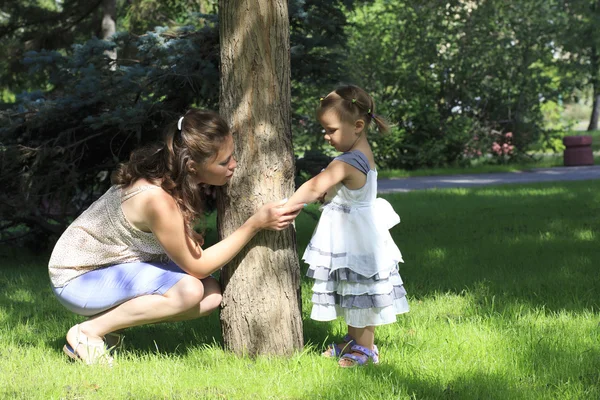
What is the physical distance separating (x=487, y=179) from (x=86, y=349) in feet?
38.2

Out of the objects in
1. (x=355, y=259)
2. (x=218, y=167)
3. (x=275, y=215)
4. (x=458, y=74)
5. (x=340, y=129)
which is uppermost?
(x=458, y=74)

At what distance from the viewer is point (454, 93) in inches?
703

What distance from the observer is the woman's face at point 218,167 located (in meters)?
3.82

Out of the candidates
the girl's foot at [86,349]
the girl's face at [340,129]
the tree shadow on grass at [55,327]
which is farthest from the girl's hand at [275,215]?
the girl's foot at [86,349]

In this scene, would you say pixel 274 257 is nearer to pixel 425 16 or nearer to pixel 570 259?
pixel 570 259

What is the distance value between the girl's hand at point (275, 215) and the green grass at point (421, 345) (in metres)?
0.66

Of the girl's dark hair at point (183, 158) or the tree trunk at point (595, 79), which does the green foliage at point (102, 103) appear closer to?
the girl's dark hair at point (183, 158)

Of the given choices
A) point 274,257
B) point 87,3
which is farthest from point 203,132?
point 87,3

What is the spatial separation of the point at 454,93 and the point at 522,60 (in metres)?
1.67

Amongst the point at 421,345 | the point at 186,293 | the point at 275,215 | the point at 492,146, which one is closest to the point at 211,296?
the point at 186,293

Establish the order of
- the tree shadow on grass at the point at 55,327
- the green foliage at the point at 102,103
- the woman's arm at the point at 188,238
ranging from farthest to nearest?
the green foliage at the point at 102,103, the tree shadow on grass at the point at 55,327, the woman's arm at the point at 188,238

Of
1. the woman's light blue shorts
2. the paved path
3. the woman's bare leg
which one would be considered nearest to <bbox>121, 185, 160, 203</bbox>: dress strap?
the woman's light blue shorts

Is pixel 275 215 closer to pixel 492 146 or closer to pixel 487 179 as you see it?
pixel 487 179

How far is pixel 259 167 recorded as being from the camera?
3.92 m
